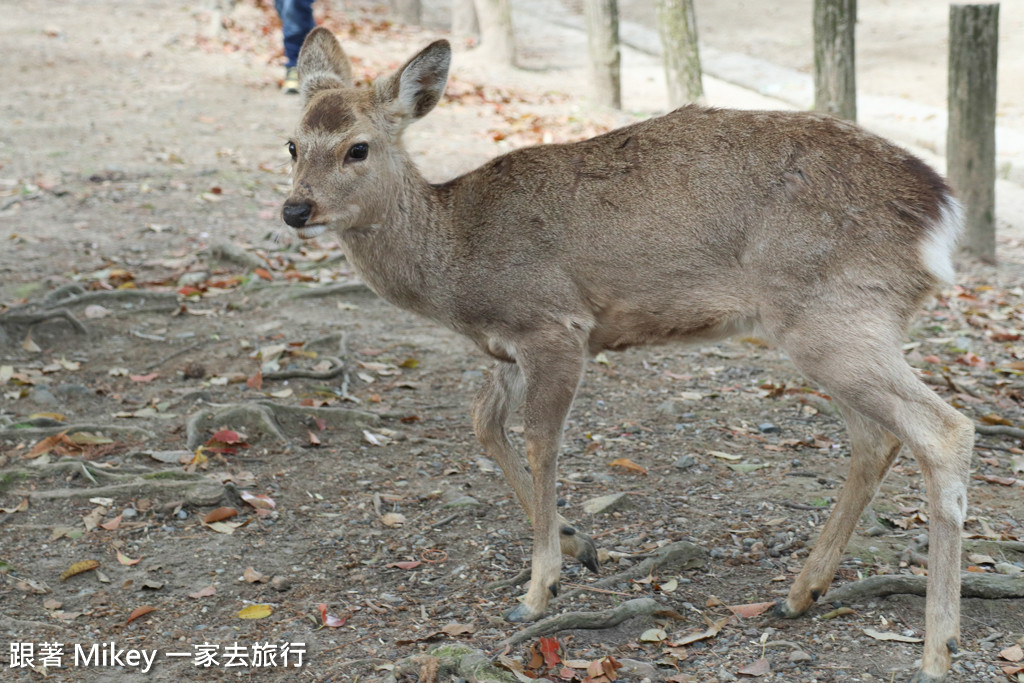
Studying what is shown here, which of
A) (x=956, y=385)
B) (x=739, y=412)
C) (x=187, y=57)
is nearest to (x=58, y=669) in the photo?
(x=739, y=412)

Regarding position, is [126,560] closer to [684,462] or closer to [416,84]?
[416,84]

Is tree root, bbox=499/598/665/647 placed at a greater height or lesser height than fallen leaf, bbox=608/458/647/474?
greater

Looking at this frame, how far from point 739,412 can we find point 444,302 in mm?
2380

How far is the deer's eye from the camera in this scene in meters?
4.38

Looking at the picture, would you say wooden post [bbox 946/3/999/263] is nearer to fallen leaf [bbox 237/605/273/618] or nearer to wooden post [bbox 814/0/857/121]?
wooden post [bbox 814/0/857/121]

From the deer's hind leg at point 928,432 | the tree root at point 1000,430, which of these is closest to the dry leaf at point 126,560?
the deer's hind leg at point 928,432

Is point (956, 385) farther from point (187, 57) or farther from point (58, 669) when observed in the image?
point (187, 57)

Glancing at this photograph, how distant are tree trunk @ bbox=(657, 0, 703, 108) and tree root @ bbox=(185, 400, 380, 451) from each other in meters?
7.34

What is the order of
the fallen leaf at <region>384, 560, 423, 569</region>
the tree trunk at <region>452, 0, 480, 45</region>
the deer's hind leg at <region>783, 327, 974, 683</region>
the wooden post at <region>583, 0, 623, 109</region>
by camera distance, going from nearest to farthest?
the deer's hind leg at <region>783, 327, 974, 683</region> → the fallen leaf at <region>384, 560, 423, 569</region> → the wooden post at <region>583, 0, 623, 109</region> → the tree trunk at <region>452, 0, 480, 45</region>

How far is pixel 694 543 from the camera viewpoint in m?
4.68

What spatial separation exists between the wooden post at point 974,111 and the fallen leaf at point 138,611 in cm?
679

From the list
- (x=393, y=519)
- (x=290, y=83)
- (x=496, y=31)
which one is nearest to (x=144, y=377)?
(x=393, y=519)

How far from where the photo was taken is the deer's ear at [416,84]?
4.47 meters

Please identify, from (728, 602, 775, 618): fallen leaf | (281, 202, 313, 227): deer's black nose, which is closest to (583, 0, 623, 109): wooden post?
(281, 202, 313, 227): deer's black nose
